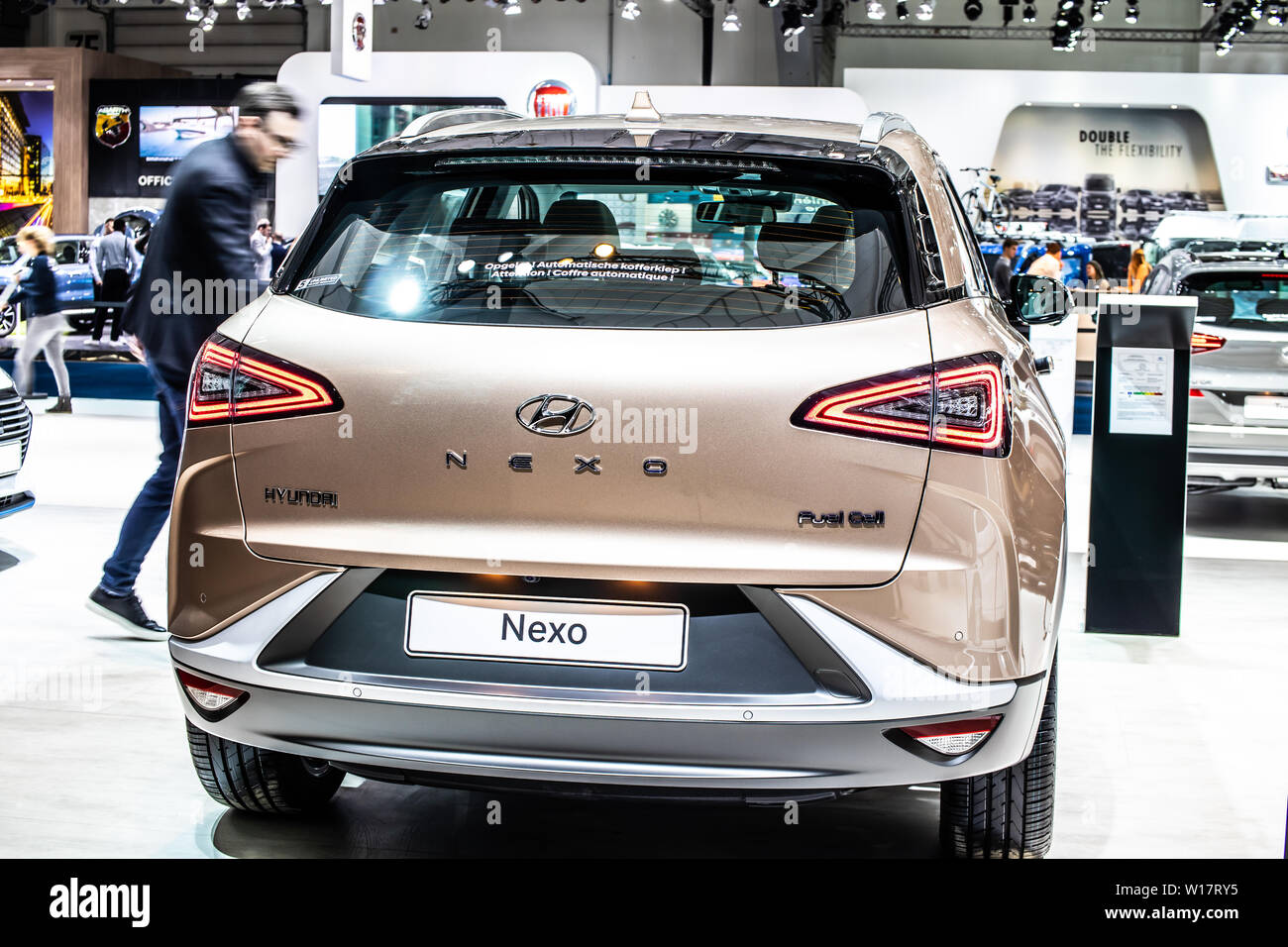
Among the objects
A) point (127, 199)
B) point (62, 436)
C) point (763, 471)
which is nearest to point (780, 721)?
point (763, 471)

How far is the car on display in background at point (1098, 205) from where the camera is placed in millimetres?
20703

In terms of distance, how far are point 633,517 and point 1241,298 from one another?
613 cm

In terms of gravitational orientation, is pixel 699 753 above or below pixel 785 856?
above

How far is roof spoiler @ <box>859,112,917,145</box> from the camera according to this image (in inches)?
105

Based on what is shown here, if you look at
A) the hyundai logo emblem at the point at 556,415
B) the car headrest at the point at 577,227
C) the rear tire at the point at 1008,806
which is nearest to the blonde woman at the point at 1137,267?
the rear tire at the point at 1008,806

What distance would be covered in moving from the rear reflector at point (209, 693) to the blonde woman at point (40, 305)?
9.45 meters

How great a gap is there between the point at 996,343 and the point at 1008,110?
18232 mm

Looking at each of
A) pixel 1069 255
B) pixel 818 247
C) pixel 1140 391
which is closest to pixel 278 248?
pixel 1069 255

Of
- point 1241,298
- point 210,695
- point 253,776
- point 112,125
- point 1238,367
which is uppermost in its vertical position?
point 112,125

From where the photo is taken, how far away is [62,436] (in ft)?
33.2

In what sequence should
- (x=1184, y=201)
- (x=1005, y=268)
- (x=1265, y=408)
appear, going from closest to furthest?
(x=1265, y=408)
(x=1005, y=268)
(x=1184, y=201)

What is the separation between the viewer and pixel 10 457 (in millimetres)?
5570

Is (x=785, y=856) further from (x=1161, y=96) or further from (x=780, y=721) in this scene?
(x=1161, y=96)

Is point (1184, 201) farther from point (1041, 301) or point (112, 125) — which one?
point (1041, 301)
